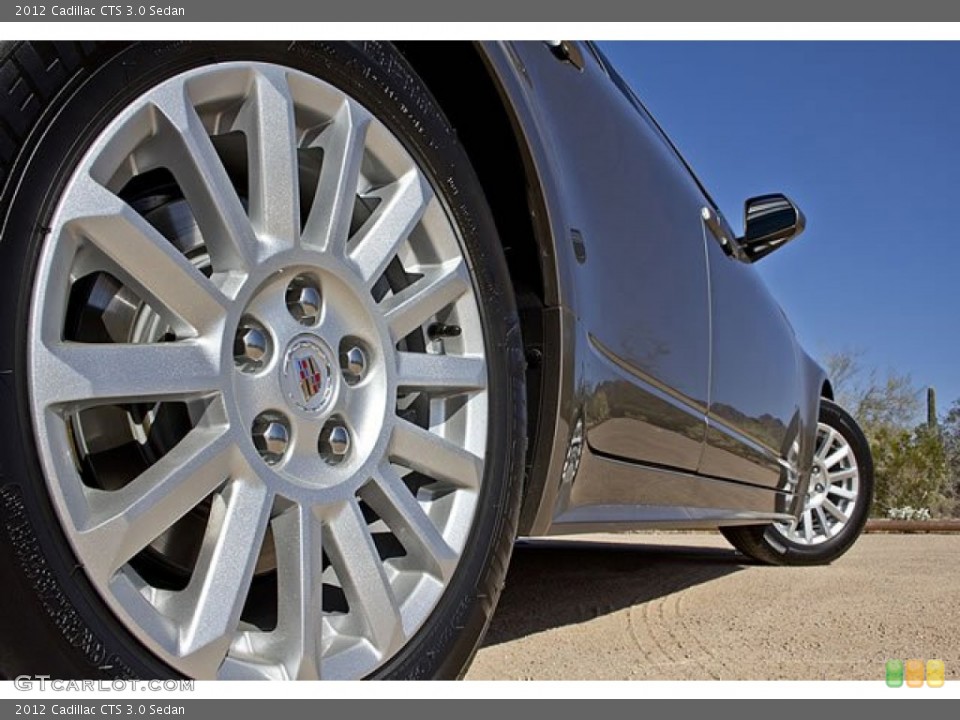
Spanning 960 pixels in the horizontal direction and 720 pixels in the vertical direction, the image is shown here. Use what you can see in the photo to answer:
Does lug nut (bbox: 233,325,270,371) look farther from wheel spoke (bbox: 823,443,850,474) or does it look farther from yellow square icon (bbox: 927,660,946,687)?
wheel spoke (bbox: 823,443,850,474)

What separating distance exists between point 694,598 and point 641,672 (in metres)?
1.21

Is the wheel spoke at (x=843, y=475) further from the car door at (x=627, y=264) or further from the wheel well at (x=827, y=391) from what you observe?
the car door at (x=627, y=264)

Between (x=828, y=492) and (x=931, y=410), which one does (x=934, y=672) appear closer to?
(x=828, y=492)

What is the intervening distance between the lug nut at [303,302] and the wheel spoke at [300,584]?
0.27 meters

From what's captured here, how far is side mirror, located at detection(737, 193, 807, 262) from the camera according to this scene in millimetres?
3541

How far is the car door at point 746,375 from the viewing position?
9.21 ft

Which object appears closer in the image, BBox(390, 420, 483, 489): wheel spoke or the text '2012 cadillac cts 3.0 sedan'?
the text '2012 cadillac cts 3.0 sedan'

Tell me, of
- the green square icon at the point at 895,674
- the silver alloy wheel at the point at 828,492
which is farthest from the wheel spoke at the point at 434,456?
the silver alloy wheel at the point at 828,492

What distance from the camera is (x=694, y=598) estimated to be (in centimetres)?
318

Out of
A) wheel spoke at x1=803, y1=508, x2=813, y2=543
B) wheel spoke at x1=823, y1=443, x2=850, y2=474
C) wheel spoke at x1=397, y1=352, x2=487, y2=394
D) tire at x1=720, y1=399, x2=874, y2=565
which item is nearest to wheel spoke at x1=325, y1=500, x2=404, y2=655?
wheel spoke at x1=397, y1=352, x2=487, y2=394

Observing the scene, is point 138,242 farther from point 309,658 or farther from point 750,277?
point 750,277

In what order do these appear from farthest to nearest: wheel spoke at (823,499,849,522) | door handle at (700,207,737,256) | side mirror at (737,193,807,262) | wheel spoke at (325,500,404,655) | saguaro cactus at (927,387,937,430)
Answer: saguaro cactus at (927,387,937,430), wheel spoke at (823,499,849,522), side mirror at (737,193,807,262), door handle at (700,207,737,256), wheel spoke at (325,500,404,655)

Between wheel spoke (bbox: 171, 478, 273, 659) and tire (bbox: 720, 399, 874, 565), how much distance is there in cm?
335

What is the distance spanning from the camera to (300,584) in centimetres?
134
